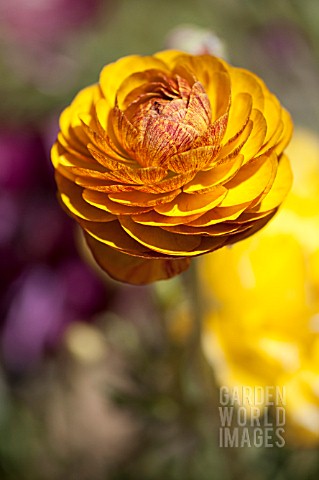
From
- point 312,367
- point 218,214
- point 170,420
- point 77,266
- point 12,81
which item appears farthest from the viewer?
point 12,81

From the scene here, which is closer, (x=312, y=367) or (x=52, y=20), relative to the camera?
(x=312, y=367)

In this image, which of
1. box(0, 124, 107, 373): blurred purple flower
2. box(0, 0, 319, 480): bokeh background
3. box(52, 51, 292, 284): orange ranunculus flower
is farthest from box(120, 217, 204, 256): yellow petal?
box(0, 124, 107, 373): blurred purple flower

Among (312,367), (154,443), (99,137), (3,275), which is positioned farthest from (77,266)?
(99,137)

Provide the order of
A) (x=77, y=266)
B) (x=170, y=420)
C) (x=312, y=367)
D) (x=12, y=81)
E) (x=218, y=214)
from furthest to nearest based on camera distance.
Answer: (x=12, y=81) → (x=77, y=266) → (x=170, y=420) → (x=312, y=367) → (x=218, y=214)

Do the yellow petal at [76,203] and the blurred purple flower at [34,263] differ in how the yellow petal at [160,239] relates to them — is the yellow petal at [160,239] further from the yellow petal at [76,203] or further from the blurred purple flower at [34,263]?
the blurred purple flower at [34,263]

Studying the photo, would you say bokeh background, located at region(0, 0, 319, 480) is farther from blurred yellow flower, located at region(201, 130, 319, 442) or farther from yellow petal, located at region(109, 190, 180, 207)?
yellow petal, located at region(109, 190, 180, 207)

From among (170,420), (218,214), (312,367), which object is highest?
(218,214)

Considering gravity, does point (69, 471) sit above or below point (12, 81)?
below

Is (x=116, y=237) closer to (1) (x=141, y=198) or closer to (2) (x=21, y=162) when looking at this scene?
(1) (x=141, y=198)

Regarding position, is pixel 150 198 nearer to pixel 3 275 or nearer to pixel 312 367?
pixel 312 367
